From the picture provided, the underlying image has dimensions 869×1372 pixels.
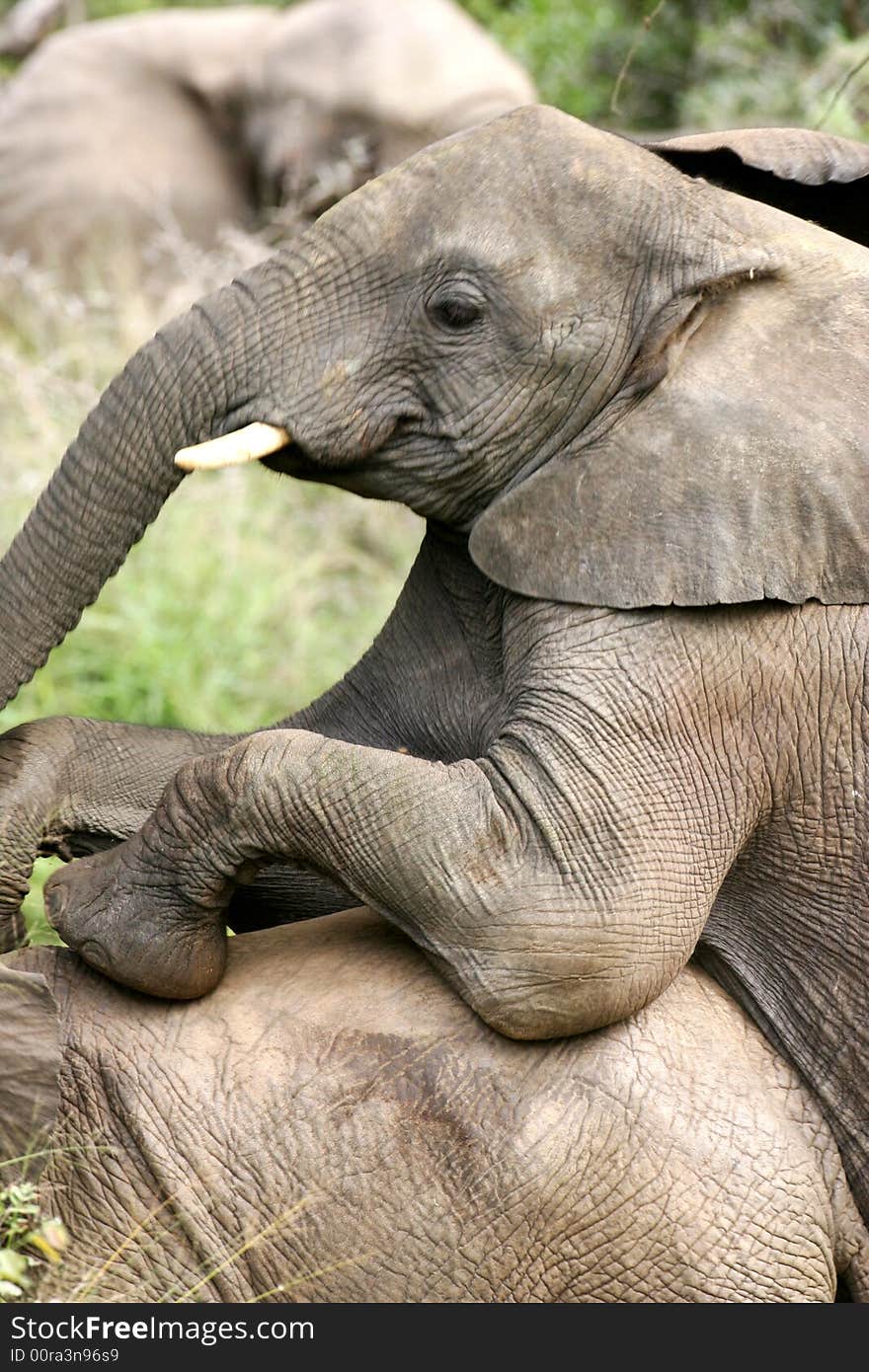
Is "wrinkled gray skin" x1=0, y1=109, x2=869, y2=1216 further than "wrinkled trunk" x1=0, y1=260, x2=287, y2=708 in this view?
No

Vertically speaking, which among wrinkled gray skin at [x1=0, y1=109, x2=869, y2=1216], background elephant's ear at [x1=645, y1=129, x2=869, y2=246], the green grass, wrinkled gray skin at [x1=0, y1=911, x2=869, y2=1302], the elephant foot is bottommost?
the green grass

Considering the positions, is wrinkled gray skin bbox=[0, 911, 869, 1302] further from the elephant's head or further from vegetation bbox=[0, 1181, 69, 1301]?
the elephant's head

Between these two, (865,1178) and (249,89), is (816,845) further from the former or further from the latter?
(249,89)

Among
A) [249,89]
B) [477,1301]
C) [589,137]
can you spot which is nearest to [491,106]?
[249,89]

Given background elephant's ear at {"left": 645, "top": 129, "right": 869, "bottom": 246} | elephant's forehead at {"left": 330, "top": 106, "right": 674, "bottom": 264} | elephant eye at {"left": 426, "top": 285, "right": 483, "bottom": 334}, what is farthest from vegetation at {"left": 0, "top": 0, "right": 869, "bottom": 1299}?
elephant eye at {"left": 426, "top": 285, "right": 483, "bottom": 334}

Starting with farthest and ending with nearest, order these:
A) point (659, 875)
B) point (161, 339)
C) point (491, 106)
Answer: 1. point (491, 106)
2. point (161, 339)
3. point (659, 875)

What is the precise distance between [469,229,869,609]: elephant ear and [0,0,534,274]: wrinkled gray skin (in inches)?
299

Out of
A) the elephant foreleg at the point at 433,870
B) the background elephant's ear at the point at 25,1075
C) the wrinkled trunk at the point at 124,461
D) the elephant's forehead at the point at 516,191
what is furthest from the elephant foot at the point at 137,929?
the elephant's forehead at the point at 516,191

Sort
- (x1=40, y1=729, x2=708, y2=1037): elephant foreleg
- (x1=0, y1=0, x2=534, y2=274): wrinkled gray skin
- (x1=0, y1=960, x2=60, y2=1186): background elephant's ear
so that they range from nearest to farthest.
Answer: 1. (x1=40, y1=729, x2=708, y2=1037): elephant foreleg
2. (x1=0, y1=960, x2=60, y2=1186): background elephant's ear
3. (x1=0, y1=0, x2=534, y2=274): wrinkled gray skin

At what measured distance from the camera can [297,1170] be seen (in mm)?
3555

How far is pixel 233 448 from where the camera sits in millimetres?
3359

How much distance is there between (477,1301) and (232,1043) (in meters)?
0.65

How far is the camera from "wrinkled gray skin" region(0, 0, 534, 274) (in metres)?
11.2

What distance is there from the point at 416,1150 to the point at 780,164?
6.42ft
